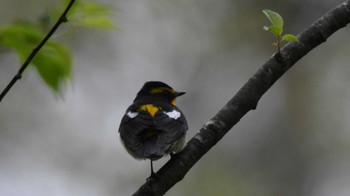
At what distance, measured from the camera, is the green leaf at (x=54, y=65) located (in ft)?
6.09

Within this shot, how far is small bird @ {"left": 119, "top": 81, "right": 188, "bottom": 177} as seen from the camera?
10.9 feet

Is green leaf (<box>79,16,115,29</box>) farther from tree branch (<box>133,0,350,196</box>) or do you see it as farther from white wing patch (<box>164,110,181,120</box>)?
white wing patch (<box>164,110,181,120</box>)

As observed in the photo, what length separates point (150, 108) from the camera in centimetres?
408

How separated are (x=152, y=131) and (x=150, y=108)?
0.48 m

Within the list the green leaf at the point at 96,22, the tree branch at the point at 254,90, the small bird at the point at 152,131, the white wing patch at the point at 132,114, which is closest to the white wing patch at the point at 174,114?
the small bird at the point at 152,131

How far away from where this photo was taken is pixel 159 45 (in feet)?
32.5

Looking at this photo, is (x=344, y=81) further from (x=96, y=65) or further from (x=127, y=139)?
(x=127, y=139)

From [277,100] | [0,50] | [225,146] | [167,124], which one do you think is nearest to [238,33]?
[277,100]

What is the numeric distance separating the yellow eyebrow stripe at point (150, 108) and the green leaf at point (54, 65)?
1965 millimetres

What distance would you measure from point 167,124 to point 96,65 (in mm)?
6596

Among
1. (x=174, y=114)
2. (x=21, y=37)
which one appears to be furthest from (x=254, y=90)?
(x=174, y=114)

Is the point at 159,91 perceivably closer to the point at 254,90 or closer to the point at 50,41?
the point at 254,90

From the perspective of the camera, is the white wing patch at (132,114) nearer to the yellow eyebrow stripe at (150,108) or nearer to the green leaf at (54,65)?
the yellow eyebrow stripe at (150,108)

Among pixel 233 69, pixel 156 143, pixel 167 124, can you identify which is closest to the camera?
pixel 156 143
